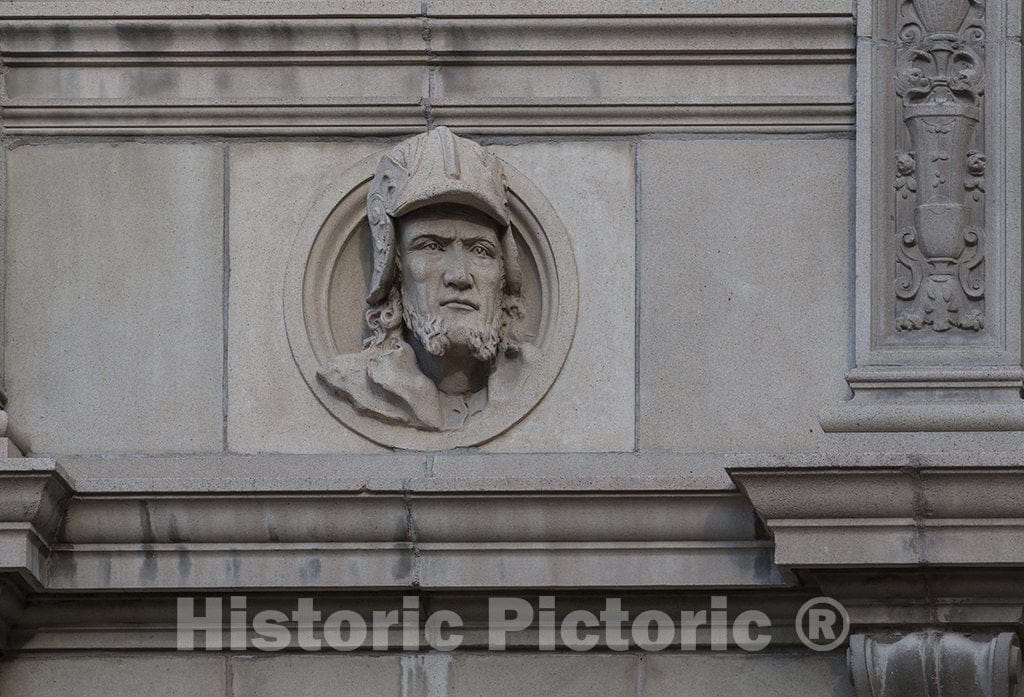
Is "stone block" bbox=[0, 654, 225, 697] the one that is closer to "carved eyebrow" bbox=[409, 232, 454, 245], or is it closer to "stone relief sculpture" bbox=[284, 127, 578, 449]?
"stone relief sculpture" bbox=[284, 127, 578, 449]

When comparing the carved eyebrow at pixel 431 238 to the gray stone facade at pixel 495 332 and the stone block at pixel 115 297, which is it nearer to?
the gray stone facade at pixel 495 332

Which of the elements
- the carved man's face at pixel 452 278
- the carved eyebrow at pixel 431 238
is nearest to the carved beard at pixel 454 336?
the carved man's face at pixel 452 278

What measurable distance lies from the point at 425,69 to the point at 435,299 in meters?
0.85

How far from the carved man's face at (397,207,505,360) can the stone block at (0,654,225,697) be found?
1.32 metres

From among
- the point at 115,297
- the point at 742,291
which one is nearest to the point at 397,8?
the point at 115,297

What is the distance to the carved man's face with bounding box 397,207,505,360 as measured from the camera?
9.63 meters

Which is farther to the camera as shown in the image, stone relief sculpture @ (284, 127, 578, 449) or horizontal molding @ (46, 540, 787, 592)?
stone relief sculpture @ (284, 127, 578, 449)

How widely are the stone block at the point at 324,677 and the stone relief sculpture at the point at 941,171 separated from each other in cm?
205

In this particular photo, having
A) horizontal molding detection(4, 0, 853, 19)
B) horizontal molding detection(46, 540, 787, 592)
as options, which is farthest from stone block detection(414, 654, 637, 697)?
horizontal molding detection(4, 0, 853, 19)

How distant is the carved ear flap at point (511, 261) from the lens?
9781mm

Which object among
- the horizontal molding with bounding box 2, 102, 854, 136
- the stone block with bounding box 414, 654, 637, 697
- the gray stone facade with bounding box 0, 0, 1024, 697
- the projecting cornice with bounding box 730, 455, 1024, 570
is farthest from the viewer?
the horizontal molding with bounding box 2, 102, 854, 136

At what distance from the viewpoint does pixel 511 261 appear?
9.79 m

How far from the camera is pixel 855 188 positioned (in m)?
9.76

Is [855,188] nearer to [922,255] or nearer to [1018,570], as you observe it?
[922,255]
